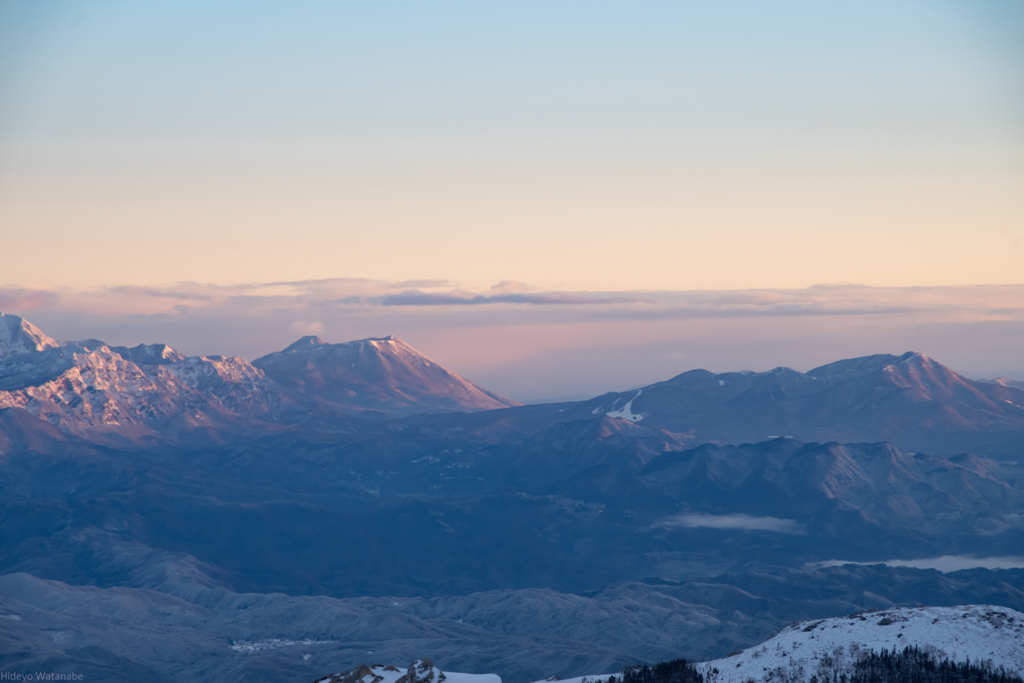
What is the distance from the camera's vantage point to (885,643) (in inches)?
5758

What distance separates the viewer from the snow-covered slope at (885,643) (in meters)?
142

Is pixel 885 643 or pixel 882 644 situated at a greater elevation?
pixel 885 643

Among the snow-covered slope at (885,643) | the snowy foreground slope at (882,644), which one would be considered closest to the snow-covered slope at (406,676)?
the snowy foreground slope at (882,644)

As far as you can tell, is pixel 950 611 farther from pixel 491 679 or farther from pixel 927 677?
pixel 491 679

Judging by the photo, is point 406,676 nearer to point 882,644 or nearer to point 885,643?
point 882,644

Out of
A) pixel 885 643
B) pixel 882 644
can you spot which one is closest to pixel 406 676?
pixel 882 644

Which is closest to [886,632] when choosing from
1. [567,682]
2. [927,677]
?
→ [927,677]

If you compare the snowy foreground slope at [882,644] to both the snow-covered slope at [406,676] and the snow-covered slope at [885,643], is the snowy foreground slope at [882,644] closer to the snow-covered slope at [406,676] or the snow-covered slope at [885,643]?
the snow-covered slope at [885,643]

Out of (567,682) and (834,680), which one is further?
(567,682)

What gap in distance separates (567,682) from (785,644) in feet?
107

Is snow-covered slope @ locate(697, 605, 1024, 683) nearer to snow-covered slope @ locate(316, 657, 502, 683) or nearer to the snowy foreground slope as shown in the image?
the snowy foreground slope

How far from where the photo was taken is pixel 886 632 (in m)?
148

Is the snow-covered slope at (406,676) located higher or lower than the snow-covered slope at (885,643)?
lower

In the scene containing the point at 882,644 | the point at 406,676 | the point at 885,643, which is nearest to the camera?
the point at 882,644
